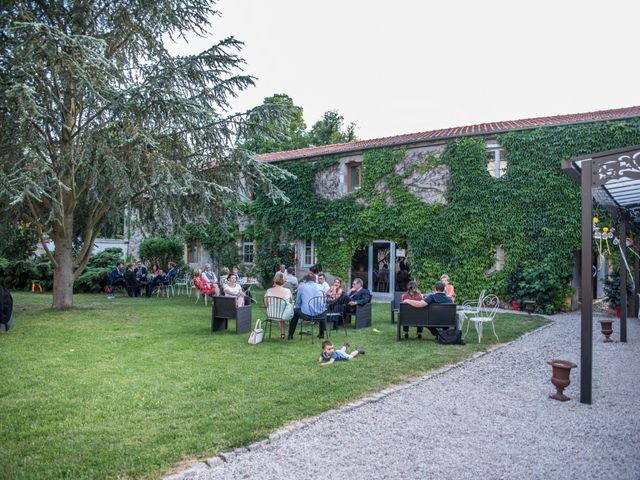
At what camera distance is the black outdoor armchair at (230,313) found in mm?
9422

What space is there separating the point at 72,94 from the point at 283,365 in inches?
374

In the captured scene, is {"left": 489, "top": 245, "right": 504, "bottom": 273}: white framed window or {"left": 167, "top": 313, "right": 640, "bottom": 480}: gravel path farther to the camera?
{"left": 489, "top": 245, "right": 504, "bottom": 273}: white framed window

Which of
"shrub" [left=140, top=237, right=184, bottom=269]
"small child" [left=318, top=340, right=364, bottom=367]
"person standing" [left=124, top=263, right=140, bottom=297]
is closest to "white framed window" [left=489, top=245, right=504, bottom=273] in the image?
"small child" [left=318, top=340, right=364, bottom=367]

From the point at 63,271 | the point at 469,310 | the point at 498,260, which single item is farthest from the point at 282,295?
the point at 498,260

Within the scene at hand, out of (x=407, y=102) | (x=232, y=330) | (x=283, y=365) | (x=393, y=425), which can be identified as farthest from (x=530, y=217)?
(x=407, y=102)

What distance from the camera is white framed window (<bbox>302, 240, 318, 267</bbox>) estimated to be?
19969mm

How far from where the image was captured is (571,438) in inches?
165

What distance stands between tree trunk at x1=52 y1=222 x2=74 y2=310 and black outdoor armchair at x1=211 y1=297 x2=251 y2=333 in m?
6.12

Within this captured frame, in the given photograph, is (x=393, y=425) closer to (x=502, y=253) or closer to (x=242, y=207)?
(x=502, y=253)

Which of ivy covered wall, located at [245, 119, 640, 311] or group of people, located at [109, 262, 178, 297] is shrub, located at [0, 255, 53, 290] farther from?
ivy covered wall, located at [245, 119, 640, 311]

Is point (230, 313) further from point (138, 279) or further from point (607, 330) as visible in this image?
point (138, 279)

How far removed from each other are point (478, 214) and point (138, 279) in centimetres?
1249

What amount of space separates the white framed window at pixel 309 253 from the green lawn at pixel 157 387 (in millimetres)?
9840

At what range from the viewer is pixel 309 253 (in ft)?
66.2
